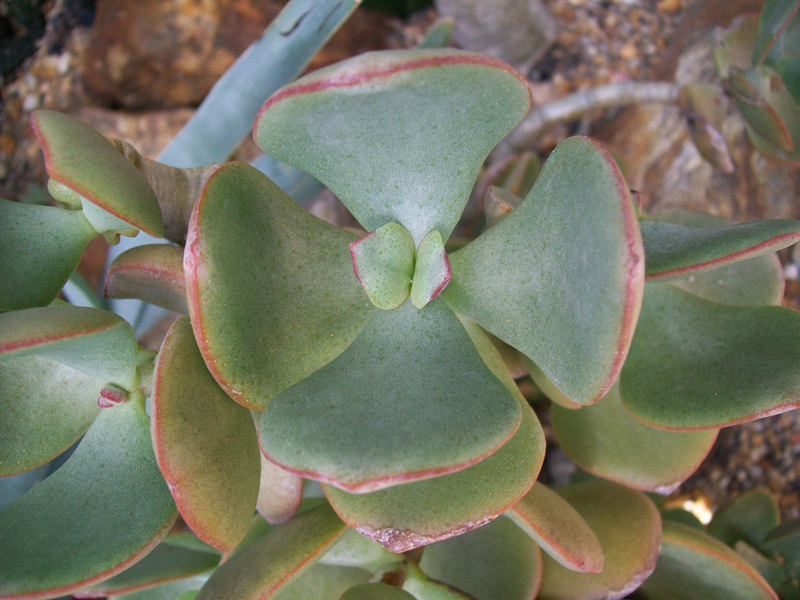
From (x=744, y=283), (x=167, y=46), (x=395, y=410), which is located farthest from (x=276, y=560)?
(x=167, y=46)

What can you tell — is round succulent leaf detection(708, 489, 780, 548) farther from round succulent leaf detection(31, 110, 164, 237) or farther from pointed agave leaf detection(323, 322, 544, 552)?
round succulent leaf detection(31, 110, 164, 237)

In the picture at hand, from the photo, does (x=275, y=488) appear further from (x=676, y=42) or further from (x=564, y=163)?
(x=676, y=42)

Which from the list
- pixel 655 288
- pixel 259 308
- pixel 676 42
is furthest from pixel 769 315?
pixel 676 42

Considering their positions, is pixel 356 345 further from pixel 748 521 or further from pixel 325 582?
pixel 748 521

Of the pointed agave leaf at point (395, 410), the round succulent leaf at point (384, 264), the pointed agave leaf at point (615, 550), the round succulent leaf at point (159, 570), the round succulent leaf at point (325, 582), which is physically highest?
the round succulent leaf at point (384, 264)

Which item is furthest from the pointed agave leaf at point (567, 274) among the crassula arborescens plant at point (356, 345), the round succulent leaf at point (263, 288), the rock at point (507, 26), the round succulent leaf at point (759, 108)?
the rock at point (507, 26)

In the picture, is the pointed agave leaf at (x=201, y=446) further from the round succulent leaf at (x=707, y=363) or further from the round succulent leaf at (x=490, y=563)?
the round succulent leaf at (x=707, y=363)

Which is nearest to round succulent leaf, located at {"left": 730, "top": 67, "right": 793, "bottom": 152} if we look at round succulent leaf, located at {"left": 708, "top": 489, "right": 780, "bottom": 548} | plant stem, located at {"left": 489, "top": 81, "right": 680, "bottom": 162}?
plant stem, located at {"left": 489, "top": 81, "right": 680, "bottom": 162}
